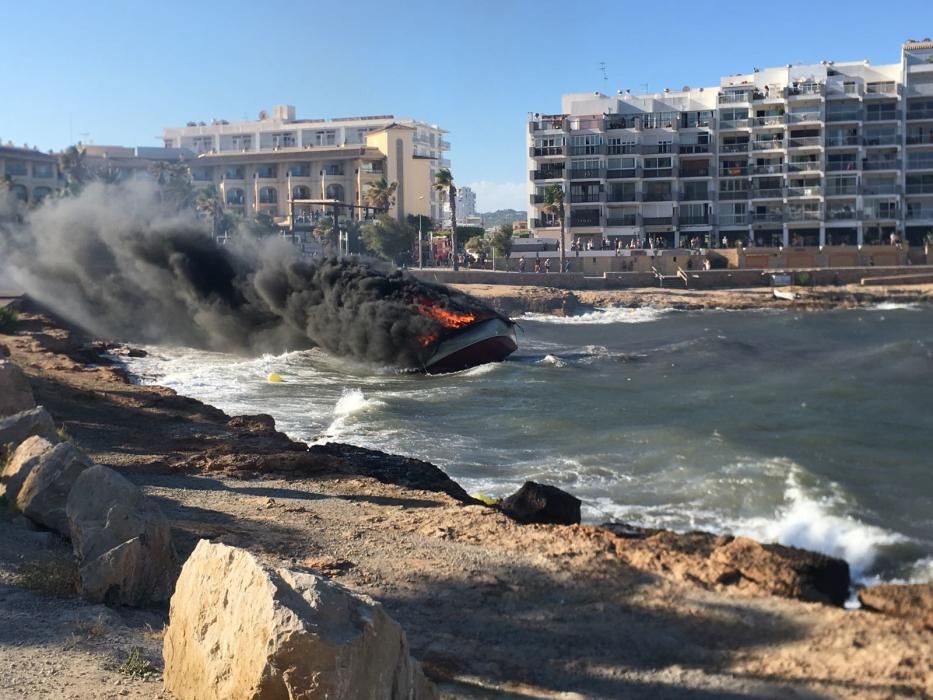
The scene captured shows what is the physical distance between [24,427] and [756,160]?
94708 mm

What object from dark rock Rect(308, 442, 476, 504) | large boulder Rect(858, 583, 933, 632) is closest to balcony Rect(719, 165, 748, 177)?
dark rock Rect(308, 442, 476, 504)

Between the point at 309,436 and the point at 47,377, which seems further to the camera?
the point at 47,377

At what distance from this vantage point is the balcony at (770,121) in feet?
327

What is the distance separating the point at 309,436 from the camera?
27.8 m

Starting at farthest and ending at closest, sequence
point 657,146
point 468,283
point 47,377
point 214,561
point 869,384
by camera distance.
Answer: point 657,146
point 468,283
point 869,384
point 47,377
point 214,561

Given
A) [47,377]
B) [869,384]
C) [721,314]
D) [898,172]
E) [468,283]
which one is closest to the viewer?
[47,377]

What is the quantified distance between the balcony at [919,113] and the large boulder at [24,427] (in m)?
98.1

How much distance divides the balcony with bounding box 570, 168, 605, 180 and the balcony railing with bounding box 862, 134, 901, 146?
989 inches

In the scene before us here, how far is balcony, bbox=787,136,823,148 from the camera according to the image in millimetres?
98062

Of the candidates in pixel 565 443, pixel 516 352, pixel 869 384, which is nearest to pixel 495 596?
pixel 565 443

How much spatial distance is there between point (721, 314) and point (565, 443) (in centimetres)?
5336

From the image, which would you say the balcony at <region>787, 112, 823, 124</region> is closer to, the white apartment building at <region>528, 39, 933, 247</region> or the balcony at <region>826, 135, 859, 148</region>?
the white apartment building at <region>528, 39, 933, 247</region>

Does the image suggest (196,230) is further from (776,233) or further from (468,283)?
(776,233)

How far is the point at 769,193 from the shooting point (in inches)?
3930
